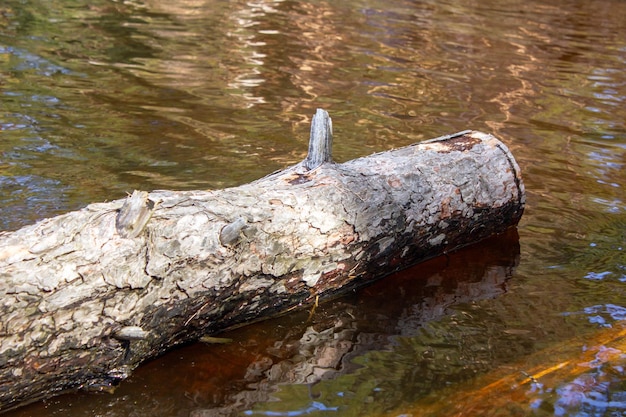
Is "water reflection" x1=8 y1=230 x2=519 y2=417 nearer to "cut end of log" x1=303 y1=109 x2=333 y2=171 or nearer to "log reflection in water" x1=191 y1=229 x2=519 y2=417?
"log reflection in water" x1=191 y1=229 x2=519 y2=417

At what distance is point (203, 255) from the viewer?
331 centimetres

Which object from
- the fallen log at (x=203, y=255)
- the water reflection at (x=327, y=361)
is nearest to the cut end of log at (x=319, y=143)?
the fallen log at (x=203, y=255)

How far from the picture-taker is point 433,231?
4375mm

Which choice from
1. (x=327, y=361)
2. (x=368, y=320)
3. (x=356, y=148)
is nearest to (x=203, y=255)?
(x=327, y=361)

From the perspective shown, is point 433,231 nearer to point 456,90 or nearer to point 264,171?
point 264,171

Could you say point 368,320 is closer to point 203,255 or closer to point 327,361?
point 327,361

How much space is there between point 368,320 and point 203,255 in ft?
3.52

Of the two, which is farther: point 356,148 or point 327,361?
point 356,148

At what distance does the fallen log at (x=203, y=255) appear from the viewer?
9.70ft

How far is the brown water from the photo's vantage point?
3.32 m

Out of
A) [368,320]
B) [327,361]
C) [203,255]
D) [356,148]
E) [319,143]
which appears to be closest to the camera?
[203,255]

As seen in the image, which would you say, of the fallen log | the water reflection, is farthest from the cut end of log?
the water reflection

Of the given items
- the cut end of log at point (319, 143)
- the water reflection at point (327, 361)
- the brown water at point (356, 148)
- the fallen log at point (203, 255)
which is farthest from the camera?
the cut end of log at point (319, 143)

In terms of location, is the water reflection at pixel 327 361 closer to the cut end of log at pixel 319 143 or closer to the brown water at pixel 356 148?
the brown water at pixel 356 148
